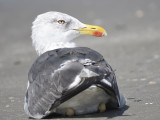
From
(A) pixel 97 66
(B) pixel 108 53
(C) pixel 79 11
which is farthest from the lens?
(C) pixel 79 11

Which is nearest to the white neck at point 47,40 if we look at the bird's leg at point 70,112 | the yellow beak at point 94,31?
the yellow beak at point 94,31

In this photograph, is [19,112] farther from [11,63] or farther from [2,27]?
[2,27]

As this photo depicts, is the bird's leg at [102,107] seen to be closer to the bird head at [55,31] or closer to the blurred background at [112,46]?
the blurred background at [112,46]

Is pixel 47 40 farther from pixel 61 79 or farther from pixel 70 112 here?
pixel 61 79

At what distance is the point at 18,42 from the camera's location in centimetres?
1252

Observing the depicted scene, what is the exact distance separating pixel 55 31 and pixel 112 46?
4911 millimetres

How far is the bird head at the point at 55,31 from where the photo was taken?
6320 mm

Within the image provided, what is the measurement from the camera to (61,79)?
470 centimetres

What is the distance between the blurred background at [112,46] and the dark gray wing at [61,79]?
47cm

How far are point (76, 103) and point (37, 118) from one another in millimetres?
484

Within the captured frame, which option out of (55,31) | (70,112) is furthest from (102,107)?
(55,31)

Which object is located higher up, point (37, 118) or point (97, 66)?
point (97, 66)

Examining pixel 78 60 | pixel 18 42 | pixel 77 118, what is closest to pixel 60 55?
pixel 78 60

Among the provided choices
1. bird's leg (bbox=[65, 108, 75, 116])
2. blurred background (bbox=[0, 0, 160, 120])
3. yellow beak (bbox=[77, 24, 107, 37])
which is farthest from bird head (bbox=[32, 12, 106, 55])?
bird's leg (bbox=[65, 108, 75, 116])
